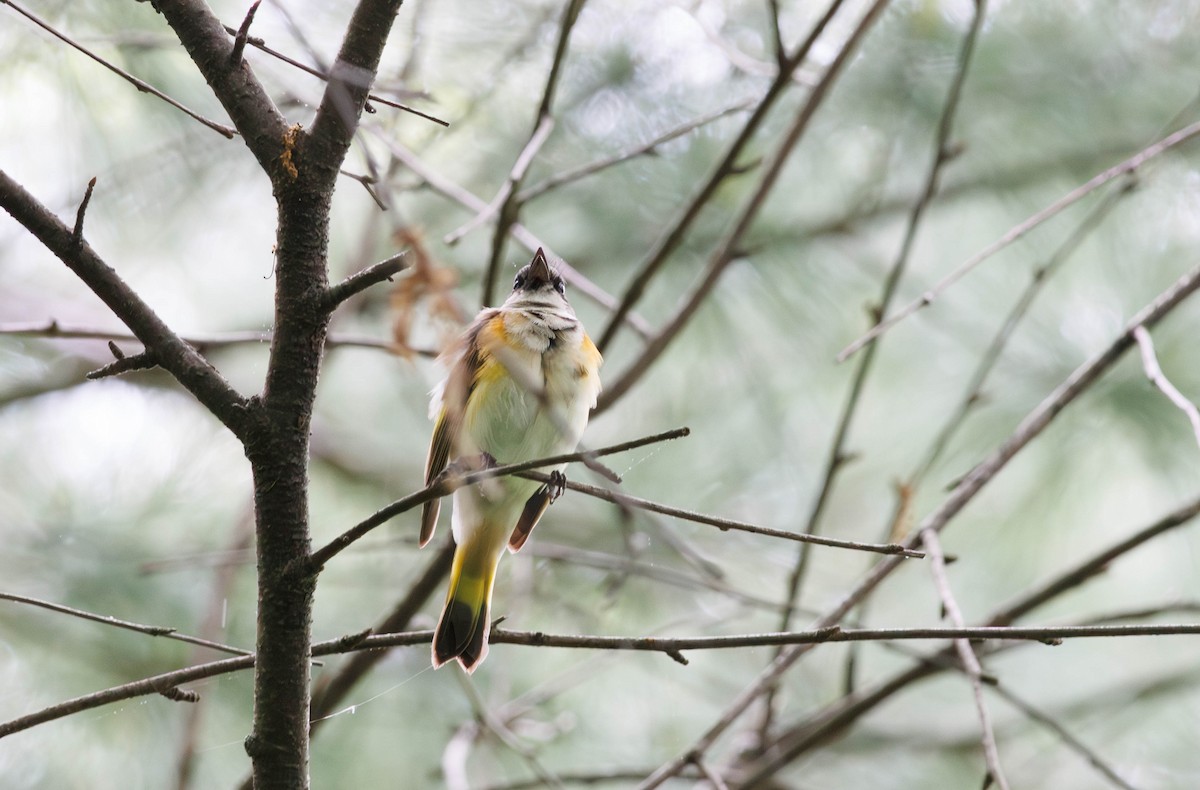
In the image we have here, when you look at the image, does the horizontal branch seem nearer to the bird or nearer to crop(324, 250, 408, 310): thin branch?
crop(324, 250, 408, 310): thin branch

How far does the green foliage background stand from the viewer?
2.95m

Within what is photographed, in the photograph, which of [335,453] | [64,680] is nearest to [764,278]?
[335,453]

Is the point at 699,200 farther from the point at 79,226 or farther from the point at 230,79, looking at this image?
the point at 79,226

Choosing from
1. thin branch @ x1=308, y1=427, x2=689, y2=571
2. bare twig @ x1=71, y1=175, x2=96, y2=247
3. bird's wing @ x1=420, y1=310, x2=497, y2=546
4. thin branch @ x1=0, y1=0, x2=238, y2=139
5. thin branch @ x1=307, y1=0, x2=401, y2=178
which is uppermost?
bird's wing @ x1=420, y1=310, x2=497, y2=546

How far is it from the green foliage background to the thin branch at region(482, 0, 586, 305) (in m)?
0.56

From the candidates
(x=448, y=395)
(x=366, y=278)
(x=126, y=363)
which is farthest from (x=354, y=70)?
(x=448, y=395)

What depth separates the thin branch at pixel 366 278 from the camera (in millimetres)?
1012

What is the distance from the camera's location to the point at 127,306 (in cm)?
112

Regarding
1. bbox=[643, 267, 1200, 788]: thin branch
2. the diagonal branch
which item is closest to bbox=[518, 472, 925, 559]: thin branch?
the diagonal branch

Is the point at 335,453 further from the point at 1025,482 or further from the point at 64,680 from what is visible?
the point at 1025,482

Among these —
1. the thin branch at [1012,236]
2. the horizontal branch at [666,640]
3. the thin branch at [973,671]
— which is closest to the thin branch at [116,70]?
the horizontal branch at [666,640]

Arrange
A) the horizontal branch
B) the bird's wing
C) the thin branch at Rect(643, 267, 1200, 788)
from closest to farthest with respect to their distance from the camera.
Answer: the horizontal branch, the thin branch at Rect(643, 267, 1200, 788), the bird's wing

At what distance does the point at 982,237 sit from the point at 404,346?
2.87 metres

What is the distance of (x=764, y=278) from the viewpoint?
3.42 meters
